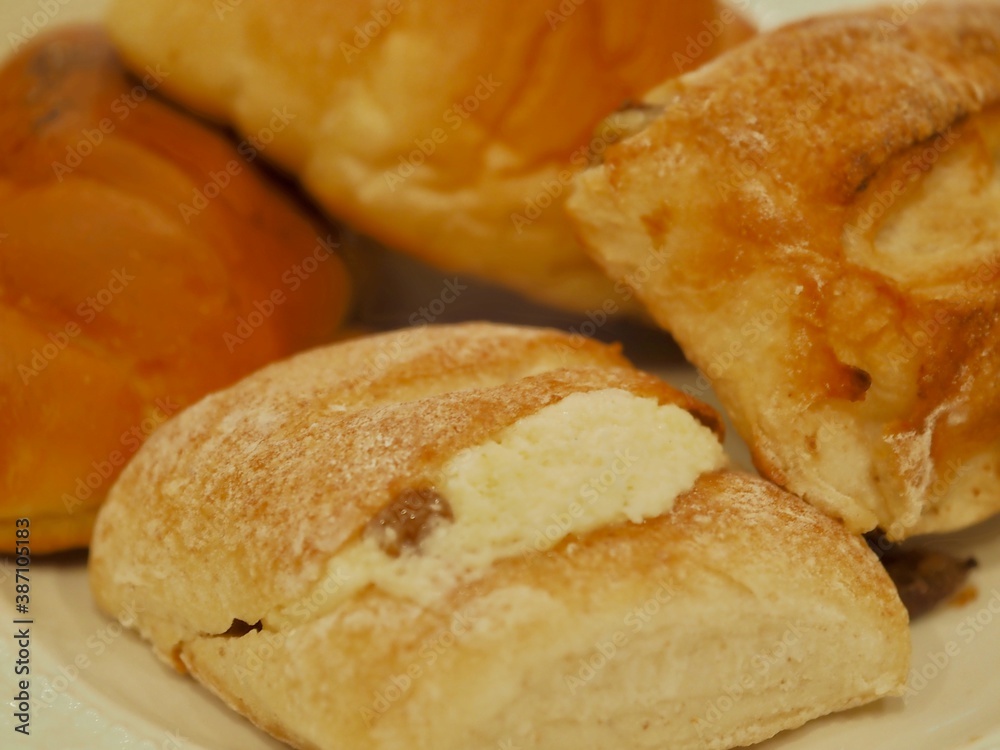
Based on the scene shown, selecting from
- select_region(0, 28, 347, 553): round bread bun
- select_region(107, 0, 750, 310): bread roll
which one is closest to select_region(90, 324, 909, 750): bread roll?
select_region(0, 28, 347, 553): round bread bun

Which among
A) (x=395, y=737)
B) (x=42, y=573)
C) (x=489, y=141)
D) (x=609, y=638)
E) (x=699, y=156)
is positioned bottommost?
(x=42, y=573)

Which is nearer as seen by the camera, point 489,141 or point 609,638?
point 609,638

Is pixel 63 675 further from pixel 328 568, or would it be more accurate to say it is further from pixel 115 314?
pixel 115 314

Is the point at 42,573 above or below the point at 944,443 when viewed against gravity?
below

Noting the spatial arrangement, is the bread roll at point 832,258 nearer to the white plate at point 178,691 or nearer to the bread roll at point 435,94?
the white plate at point 178,691

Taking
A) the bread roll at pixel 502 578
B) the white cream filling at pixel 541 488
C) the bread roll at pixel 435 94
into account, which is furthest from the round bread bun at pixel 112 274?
the white cream filling at pixel 541 488

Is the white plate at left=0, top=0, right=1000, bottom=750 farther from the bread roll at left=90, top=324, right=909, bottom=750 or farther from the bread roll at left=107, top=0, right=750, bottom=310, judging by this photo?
the bread roll at left=107, top=0, right=750, bottom=310

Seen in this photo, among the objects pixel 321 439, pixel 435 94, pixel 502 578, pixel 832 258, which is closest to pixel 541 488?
pixel 502 578

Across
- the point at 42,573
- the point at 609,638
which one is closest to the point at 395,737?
the point at 609,638
